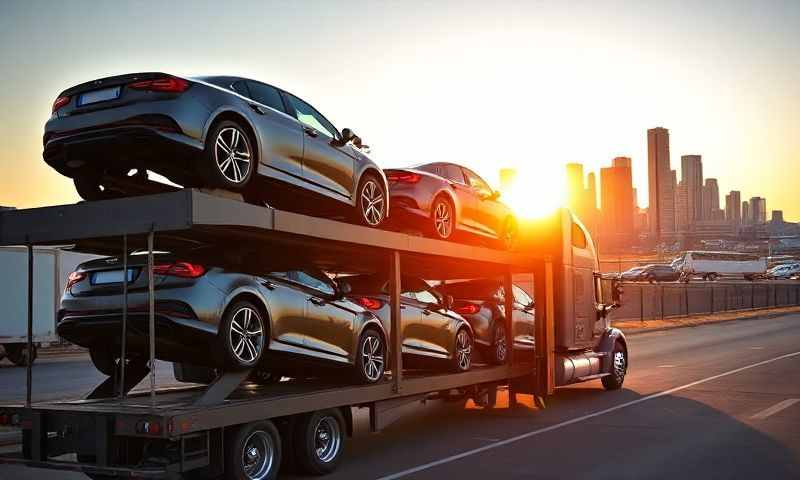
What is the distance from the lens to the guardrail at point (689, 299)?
168ft

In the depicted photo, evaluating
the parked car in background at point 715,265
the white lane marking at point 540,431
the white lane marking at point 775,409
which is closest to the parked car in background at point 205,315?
the white lane marking at point 540,431

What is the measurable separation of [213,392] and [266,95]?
2904 millimetres

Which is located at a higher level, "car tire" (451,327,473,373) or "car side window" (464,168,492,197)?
"car side window" (464,168,492,197)

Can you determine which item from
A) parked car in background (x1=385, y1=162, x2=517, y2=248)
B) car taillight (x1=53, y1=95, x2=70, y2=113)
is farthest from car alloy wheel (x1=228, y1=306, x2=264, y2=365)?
parked car in background (x1=385, y1=162, x2=517, y2=248)

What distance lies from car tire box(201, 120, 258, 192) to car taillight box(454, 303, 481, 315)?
18.1 feet

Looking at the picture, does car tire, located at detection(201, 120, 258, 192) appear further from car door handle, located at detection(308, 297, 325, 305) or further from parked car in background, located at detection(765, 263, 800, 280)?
parked car in background, located at detection(765, 263, 800, 280)

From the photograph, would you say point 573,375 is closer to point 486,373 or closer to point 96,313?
point 486,373

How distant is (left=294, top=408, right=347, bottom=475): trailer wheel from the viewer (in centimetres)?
815

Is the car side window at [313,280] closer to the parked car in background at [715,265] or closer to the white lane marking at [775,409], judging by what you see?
the white lane marking at [775,409]

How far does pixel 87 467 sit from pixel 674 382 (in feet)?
41.4

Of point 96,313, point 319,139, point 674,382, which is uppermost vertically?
point 319,139

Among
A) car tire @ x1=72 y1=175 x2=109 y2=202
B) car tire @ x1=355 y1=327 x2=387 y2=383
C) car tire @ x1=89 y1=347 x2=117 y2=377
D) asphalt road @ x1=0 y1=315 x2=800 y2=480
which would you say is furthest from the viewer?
car tire @ x1=355 y1=327 x2=387 y2=383

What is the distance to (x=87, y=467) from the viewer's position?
6715mm

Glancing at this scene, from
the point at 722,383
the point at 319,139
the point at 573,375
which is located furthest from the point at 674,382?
the point at 319,139
